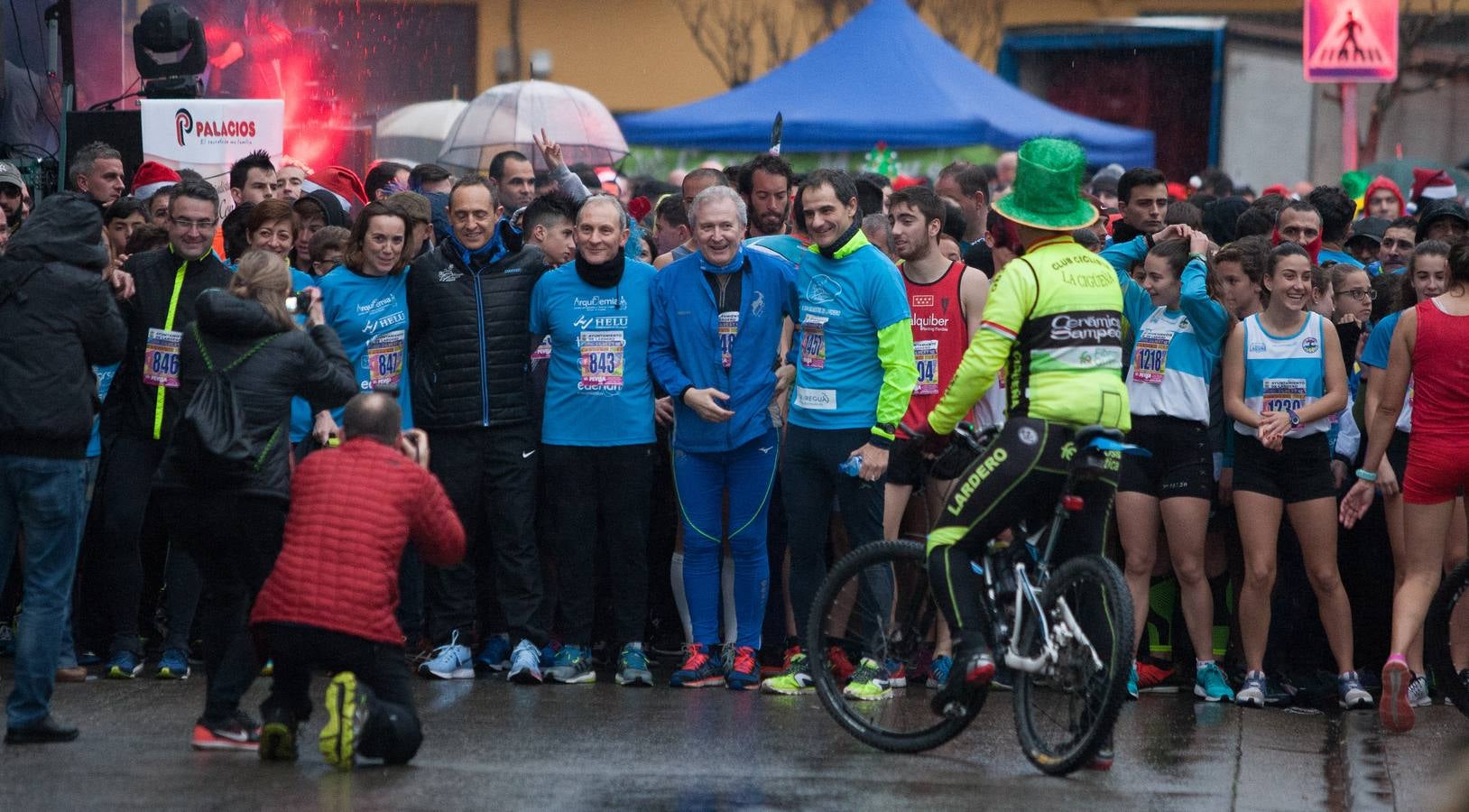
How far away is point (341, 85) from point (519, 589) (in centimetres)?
1010

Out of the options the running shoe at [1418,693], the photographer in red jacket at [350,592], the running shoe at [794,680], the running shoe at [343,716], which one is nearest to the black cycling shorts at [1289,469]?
the running shoe at [1418,693]

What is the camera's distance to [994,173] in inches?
717

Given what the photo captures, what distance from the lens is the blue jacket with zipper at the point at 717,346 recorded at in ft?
27.7

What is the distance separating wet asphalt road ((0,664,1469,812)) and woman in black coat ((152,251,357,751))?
32 cm

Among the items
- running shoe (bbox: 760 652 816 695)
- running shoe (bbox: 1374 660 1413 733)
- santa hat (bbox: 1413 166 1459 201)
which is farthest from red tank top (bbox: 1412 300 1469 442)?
santa hat (bbox: 1413 166 1459 201)

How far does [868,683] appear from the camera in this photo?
24.2 feet

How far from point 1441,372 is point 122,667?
5513 millimetres

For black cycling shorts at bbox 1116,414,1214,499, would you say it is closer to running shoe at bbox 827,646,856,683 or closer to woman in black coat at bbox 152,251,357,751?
Result: running shoe at bbox 827,646,856,683

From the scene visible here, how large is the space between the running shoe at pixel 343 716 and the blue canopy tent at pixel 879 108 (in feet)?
46.7

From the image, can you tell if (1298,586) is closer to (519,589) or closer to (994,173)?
(519,589)

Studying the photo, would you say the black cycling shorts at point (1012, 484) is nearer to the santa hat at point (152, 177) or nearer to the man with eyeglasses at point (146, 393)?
the man with eyeglasses at point (146, 393)

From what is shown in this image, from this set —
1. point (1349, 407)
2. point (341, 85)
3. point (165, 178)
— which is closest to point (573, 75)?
point (341, 85)

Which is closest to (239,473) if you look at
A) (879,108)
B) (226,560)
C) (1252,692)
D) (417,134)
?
(226,560)

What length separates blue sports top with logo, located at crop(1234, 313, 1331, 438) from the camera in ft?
27.4
